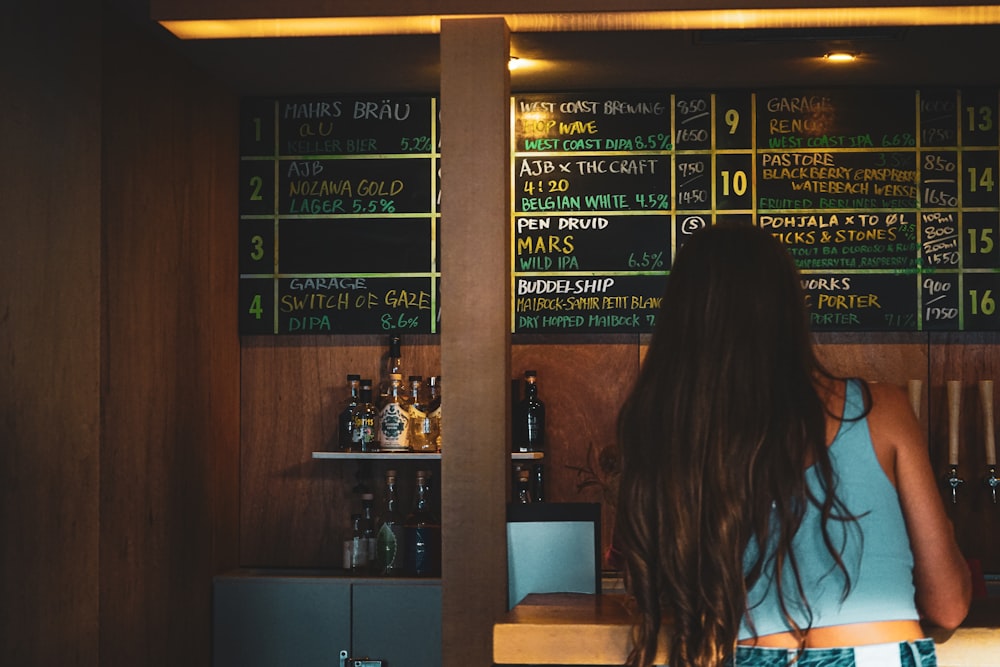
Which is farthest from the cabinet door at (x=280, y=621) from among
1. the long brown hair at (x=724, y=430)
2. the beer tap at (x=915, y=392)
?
the long brown hair at (x=724, y=430)

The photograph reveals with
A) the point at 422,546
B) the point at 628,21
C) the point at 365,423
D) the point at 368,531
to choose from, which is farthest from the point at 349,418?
the point at 628,21

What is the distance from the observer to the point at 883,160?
12.1 ft

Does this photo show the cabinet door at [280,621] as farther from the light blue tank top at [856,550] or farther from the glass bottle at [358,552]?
the light blue tank top at [856,550]

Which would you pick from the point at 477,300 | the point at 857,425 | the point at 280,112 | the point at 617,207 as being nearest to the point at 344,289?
the point at 280,112

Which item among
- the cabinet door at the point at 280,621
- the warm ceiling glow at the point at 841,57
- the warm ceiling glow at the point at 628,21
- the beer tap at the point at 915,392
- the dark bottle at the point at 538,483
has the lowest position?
the cabinet door at the point at 280,621

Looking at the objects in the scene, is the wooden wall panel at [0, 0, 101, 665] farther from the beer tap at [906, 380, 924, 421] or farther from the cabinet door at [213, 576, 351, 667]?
the beer tap at [906, 380, 924, 421]

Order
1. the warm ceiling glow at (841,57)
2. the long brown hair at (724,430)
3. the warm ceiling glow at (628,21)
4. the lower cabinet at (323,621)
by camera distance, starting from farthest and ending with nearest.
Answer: the lower cabinet at (323,621)
the warm ceiling glow at (841,57)
the warm ceiling glow at (628,21)
the long brown hair at (724,430)

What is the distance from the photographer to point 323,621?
3.52 metres

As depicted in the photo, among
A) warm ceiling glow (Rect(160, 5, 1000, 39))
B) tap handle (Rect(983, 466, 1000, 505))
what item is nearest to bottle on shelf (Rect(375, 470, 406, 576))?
warm ceiling glow (Rect(160, 5, 1000, 39))

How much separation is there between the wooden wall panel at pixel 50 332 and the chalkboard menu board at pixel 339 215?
0.99 m

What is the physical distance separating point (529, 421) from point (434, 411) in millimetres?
313

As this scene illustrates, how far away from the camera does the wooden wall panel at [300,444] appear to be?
3842 millimetres

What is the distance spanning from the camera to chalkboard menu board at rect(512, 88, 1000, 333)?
3.67m

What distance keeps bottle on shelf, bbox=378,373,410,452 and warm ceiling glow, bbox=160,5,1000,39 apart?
1.30 m
